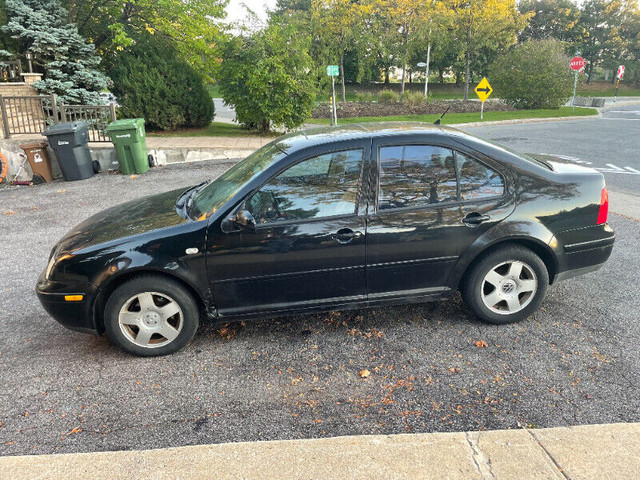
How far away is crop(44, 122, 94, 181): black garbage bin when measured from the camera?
1025cm

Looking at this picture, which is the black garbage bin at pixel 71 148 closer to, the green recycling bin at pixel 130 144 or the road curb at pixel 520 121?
the green recycling bin at pixel 130 144

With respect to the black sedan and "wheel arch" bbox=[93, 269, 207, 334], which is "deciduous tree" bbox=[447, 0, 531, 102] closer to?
the black sedan

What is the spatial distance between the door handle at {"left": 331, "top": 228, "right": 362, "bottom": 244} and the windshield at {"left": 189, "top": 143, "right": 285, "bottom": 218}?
758mm

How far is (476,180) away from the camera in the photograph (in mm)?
3752

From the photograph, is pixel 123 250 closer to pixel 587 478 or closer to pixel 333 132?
pixel 333 132

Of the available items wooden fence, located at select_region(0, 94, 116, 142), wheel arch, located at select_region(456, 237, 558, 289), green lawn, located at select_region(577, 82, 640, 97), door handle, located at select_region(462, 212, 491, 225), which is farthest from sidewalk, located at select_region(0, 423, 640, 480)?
green lawn, located at select_region(577, 82, 640, 97)

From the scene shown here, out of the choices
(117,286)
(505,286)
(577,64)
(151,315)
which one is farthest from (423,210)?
(577,64)

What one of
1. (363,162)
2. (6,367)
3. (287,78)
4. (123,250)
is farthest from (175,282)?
(287,78)

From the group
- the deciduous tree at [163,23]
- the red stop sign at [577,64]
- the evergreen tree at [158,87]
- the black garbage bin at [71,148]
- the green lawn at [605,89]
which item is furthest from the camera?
the green lawn at [605,89]

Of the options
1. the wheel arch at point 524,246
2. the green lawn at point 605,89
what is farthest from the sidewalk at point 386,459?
the green lawn at point 605,89

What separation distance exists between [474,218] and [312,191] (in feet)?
4.17

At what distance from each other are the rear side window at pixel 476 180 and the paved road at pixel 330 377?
42.8 inches

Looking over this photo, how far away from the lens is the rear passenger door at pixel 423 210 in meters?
3.60

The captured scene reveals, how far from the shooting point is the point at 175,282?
354cm
